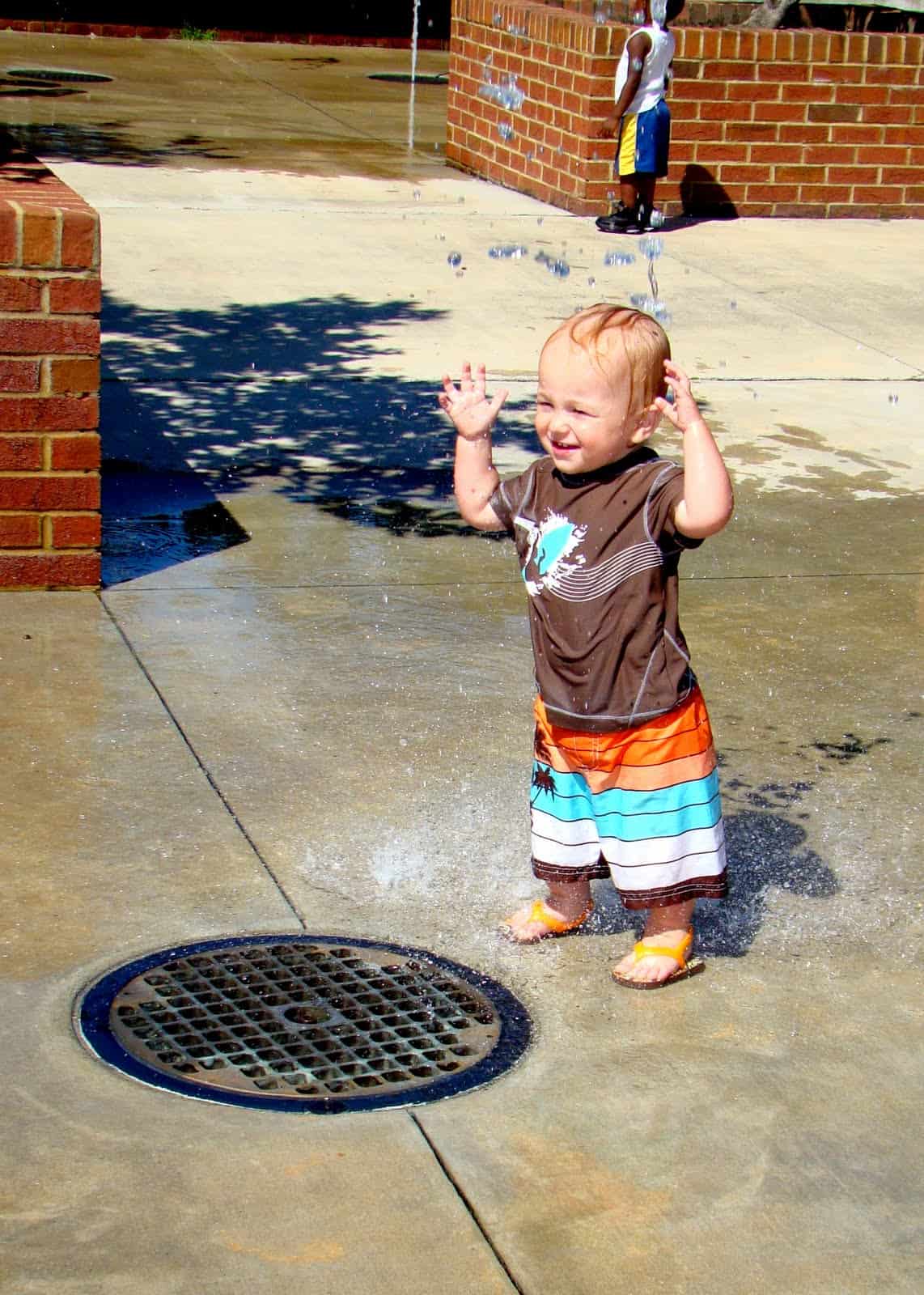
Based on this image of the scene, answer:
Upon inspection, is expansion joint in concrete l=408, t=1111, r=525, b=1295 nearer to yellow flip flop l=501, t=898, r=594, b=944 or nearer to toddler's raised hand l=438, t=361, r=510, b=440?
yellow flip flop l=501, t=898, r=594, b=944

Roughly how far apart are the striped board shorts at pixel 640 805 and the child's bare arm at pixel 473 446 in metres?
0.43

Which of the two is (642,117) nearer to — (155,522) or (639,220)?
(639,220)

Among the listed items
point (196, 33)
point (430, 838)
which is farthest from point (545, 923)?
point (196, 33)

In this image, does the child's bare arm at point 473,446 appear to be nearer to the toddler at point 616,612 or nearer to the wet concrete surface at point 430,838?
the toddler at point 616,612

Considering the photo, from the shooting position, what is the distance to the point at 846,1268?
3021mm

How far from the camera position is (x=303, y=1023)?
12.2 feet

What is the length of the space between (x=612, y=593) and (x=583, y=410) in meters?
0.36

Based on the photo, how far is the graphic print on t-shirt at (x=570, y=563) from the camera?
376cm

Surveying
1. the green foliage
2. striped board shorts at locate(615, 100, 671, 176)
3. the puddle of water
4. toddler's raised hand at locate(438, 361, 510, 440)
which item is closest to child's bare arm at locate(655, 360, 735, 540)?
toddler's raised hand at locate(438, 361, 510, 440)

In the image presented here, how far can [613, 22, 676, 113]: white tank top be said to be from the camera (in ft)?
41.4

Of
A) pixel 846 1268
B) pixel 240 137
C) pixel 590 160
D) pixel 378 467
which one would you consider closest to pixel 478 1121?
pixel 846 1268

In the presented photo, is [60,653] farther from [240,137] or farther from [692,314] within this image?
[240,137]

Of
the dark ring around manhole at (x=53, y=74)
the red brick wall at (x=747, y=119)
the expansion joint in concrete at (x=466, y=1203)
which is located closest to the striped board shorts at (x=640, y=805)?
the expansion joint in concrete at (x=466, y=1203)

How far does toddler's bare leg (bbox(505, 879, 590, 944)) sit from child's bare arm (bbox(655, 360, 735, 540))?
860mm
